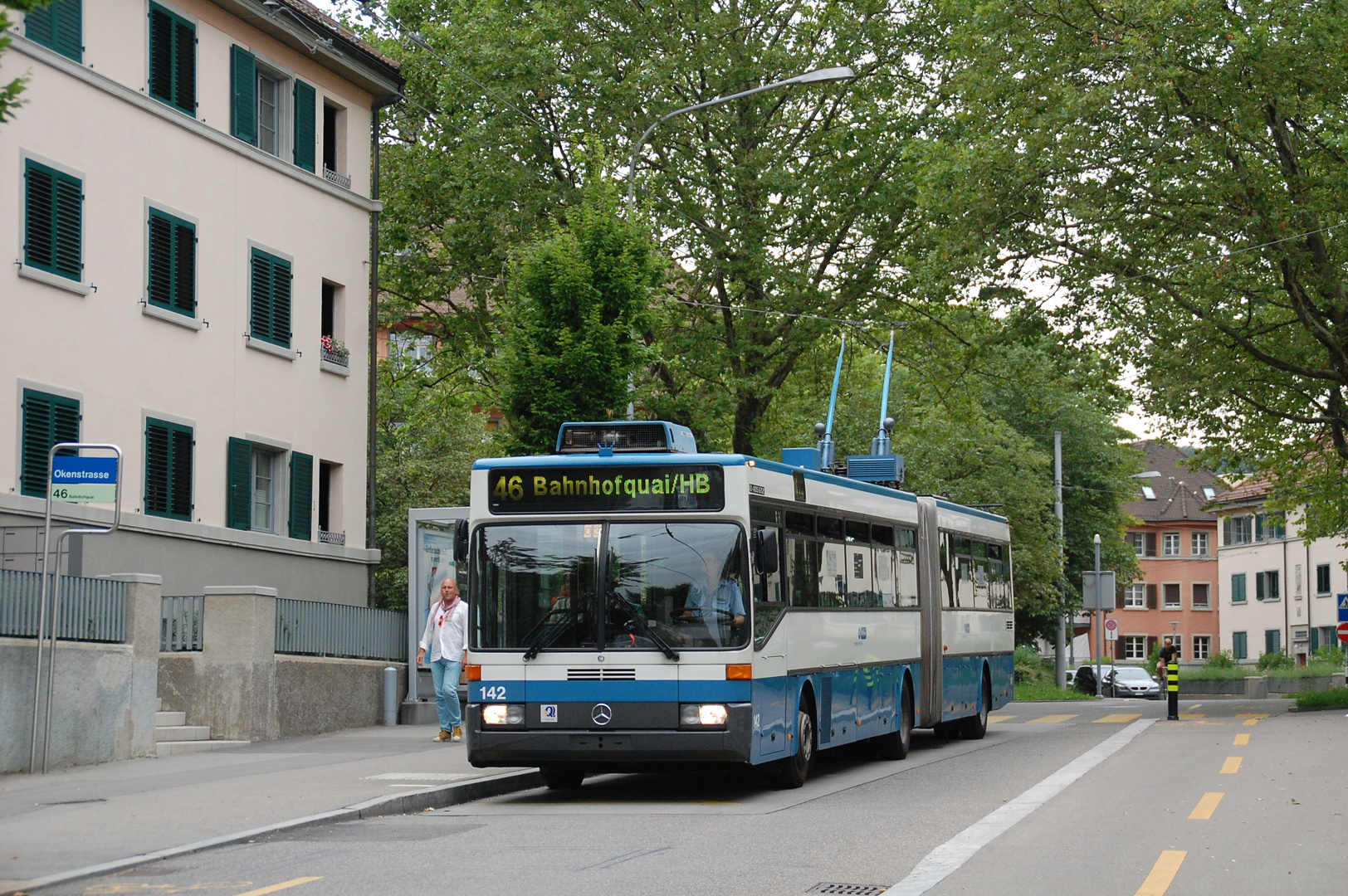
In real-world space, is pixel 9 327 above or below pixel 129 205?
below

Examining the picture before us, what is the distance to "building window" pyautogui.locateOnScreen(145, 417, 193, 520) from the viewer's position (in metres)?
22.9

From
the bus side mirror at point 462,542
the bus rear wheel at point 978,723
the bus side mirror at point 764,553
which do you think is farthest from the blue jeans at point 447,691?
the bus rear wheel at point 978,723

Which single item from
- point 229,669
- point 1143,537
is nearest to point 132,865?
point 229,669

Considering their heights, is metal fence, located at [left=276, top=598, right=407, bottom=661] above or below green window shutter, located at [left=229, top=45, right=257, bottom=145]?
below

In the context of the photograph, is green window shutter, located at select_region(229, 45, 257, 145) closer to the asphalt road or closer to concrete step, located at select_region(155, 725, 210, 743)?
concrete step, located at select_region(155, 725, 210, 743)

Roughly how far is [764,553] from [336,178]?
51.6ft

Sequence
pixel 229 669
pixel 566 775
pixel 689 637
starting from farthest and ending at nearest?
1. pixel 229 669
2. pixel 566 775
3. pixel 689 637

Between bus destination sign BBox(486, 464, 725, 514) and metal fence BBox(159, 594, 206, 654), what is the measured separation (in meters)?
7.37

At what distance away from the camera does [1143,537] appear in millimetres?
101062

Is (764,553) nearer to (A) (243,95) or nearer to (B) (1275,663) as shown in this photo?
(A) (243,95)

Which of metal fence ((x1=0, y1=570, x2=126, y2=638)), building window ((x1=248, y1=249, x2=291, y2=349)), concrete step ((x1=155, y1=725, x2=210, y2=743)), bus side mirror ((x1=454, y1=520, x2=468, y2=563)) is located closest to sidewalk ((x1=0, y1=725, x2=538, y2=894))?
concrete step ((x1=155, y1=725, x2=210, y2=743))

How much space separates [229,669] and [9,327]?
481 centimetres

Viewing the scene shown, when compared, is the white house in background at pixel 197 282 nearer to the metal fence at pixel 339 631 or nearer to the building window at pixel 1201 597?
the metal fence at pixel 339 631

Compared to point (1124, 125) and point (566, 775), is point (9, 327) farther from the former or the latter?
point (1124, 125)
